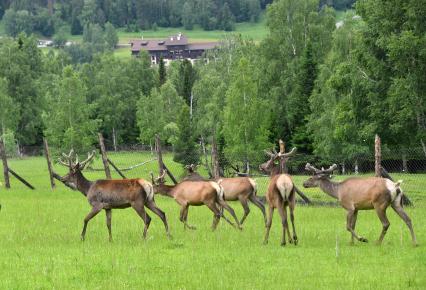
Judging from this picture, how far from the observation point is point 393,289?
12.1 m

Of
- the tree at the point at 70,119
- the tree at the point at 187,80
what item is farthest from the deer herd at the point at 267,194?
the tree at the point at 187,80

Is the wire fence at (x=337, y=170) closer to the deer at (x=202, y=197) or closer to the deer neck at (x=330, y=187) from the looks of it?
the deer at (x=202, y=197)

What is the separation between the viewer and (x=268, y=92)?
63719 mm

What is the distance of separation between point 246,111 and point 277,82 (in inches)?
241

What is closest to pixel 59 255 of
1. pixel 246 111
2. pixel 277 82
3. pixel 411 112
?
pixel 411 112

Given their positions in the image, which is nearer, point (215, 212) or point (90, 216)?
point (90, 216)

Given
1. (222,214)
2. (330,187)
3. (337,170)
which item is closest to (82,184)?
(222,214)

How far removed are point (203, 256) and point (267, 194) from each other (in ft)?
9.97

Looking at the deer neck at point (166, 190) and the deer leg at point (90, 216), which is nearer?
the deer leg at point (90, 216)

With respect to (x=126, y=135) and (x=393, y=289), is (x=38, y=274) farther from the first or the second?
(x=126, y=135)

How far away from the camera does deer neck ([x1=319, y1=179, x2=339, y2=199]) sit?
1881 cm

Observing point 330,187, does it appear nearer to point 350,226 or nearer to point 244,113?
point 350,226

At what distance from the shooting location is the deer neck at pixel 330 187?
18.8m

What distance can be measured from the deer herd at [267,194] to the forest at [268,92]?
11027 mm
